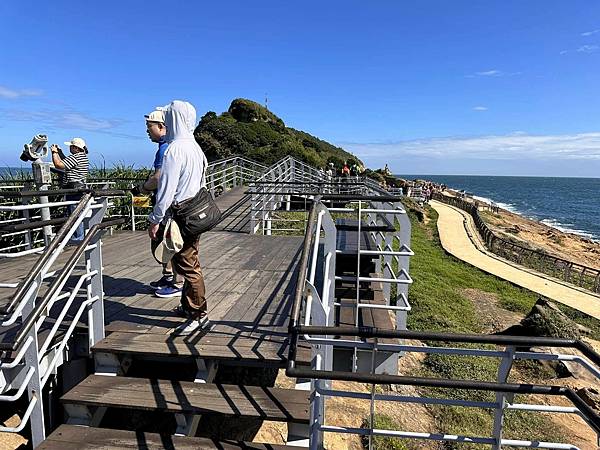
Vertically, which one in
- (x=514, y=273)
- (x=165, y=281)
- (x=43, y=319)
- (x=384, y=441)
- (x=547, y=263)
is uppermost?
(x=43, y=319)

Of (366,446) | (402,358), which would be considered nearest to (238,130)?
(402,358)

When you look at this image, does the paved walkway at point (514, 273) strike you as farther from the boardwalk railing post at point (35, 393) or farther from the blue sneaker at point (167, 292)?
the boardwalk railing post at point (35, 393)

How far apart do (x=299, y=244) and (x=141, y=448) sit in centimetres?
565

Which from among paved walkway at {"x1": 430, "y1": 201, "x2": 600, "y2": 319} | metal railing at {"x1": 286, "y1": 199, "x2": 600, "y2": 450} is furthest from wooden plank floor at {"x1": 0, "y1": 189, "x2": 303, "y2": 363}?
paved walkway at {"x1": 430, "y1": 201, "x2": 600, "y2": 319}

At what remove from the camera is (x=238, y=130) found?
32031 mm

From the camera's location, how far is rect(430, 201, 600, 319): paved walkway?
12.6 meters

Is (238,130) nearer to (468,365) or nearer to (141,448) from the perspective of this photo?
(468,365)

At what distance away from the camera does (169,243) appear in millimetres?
3416

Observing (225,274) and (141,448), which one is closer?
(141,448)

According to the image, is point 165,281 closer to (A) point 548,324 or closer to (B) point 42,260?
(B) point 42,260

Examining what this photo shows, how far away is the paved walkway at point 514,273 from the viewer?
41.3 feet

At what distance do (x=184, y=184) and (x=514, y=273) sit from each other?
14955 millimetres

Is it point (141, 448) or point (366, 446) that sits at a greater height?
point (141, 448)

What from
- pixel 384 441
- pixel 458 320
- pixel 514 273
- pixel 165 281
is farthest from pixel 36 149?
pixel 514 273
